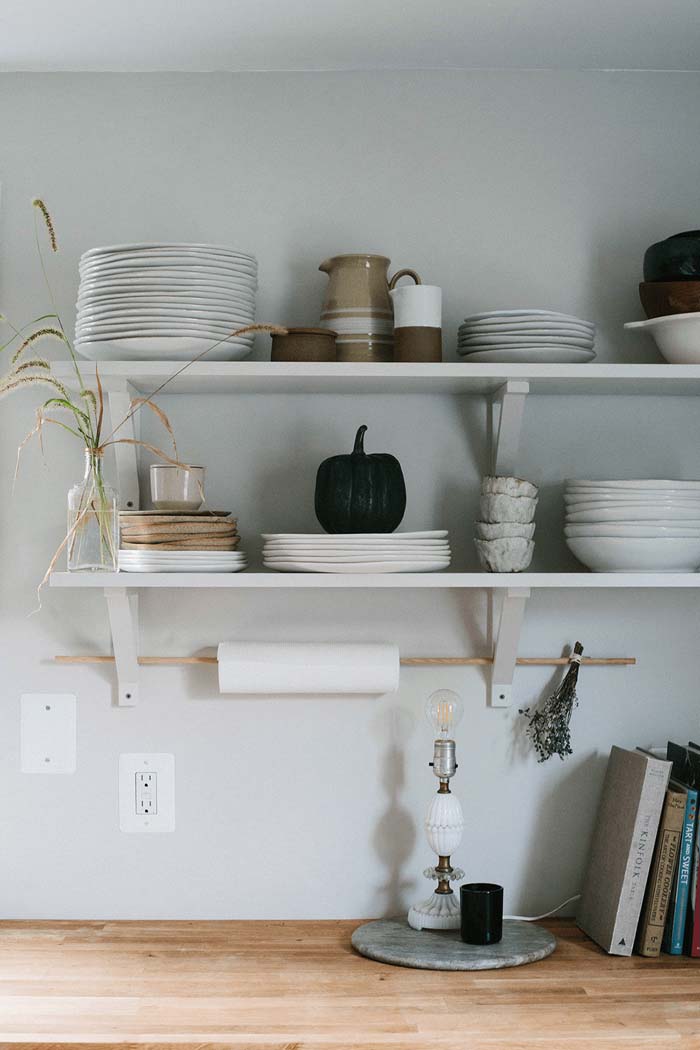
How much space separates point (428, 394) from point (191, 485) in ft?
1.55

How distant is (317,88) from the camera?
1.92 meters

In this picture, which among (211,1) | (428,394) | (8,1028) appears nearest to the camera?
(8,1028)

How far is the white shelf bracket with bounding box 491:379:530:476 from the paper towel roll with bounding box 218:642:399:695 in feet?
1.24

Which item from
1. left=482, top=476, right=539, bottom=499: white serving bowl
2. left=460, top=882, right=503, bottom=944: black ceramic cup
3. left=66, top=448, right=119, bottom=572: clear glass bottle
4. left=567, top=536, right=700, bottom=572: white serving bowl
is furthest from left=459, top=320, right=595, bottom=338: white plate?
left=460, top=882, right=503, bottom=944: black ceramic cup

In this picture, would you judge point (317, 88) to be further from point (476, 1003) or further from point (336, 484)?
point (476, 1003)

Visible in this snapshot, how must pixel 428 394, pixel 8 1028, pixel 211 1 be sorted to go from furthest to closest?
pixel 428 394
pixel 211 1
pixel 8 1028

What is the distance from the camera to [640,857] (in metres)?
1.71

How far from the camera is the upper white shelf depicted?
1.68m

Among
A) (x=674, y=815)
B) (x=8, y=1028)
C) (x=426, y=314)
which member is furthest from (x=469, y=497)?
(x=8, y=1028)

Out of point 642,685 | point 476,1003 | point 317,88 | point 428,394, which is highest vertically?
point 317,88

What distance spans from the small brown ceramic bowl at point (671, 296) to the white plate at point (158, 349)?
677mm

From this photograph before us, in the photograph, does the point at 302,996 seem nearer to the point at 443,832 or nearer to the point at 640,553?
the point at 443,832

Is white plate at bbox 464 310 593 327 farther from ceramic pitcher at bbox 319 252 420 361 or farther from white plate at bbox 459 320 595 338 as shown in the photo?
ceramic pitcher at bbox 319 252 420 361

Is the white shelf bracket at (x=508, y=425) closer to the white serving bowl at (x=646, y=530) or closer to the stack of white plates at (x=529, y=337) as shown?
the stack of white plates at (x=529, y=337)
